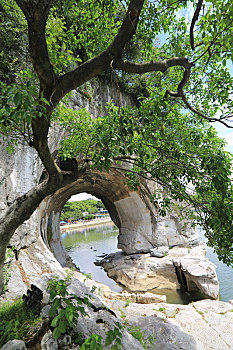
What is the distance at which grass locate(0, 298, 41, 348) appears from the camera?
2.46m

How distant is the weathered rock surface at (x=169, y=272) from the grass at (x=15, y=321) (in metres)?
7.68

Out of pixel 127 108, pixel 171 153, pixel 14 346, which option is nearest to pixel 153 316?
pixel 14 346

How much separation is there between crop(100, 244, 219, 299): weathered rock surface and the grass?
768 cm

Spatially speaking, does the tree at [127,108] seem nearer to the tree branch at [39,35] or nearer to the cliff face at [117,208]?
the tree branch at [39,35]

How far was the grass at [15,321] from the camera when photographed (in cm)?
246

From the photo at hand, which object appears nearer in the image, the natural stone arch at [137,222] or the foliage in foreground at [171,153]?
the foliage in foreground at [171,153]

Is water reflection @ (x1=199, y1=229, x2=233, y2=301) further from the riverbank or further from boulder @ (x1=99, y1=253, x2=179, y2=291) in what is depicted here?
the riverbank

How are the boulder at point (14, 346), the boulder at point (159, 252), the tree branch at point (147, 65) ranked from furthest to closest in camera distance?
the boulder at point (159, 252), the tree branch at point (147, 65), the boulder at point (14, 346)

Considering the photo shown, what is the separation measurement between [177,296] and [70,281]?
288 inches

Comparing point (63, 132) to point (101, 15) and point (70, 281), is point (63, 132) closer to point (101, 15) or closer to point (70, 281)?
point (101, 15)

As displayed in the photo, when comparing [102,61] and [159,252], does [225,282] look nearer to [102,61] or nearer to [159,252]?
[159,252]

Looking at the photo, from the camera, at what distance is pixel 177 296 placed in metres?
8.84

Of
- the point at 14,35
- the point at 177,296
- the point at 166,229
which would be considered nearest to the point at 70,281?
the point at 14,35

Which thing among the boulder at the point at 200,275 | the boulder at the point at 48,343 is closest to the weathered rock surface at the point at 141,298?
the boulder at the point at 200,275
